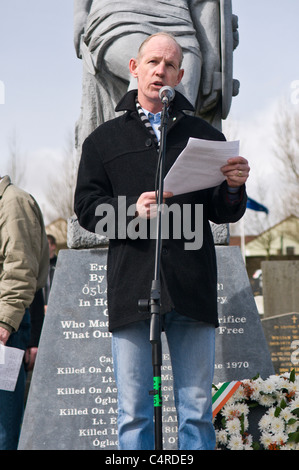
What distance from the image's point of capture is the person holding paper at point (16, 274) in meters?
A: 3.79

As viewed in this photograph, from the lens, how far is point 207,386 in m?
2.86

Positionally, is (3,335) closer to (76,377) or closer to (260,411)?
(76,377)

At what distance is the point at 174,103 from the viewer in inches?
122

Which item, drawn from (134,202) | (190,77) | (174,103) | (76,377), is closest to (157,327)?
(134,202)

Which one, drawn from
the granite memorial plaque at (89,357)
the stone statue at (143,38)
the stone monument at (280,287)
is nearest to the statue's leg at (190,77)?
the stone statue at (143,38)

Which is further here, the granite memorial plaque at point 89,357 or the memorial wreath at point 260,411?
the granite memorial plaque at point 89,357

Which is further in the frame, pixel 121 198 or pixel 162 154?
pixel 121 198

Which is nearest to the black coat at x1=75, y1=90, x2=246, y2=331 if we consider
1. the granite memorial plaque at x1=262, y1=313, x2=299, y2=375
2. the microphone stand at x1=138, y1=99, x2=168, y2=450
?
the microphone stand at x1=138, y1=99, x2=168, y2=450

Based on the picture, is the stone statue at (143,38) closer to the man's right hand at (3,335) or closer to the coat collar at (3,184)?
the coat collar at (3,184)

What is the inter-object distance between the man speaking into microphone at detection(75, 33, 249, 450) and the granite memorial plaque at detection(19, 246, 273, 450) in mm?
1270

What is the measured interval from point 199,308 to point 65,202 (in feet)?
101
